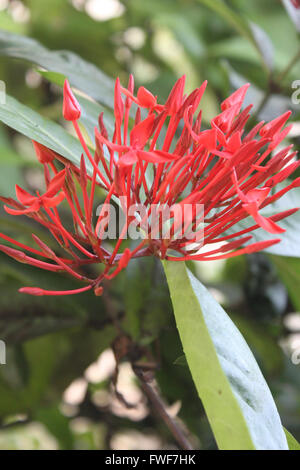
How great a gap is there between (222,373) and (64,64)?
0.33 metres

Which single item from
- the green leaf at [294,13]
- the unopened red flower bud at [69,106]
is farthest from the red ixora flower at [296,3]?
the unopened red flower bud at [69,106]

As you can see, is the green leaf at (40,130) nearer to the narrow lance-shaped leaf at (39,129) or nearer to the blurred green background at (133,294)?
the narrow lance-shaped leaf at (39,129)

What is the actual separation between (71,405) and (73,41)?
1.83 ft

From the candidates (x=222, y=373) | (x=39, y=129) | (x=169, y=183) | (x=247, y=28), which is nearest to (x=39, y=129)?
(x=39, y=129)

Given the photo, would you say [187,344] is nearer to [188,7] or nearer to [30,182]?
[30,182]

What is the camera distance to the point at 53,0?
0.88 meters

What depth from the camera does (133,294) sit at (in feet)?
1.65

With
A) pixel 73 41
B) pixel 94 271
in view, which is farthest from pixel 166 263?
pixel 73 41

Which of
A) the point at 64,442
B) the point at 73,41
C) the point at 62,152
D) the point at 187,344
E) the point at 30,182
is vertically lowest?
the point at 64,442

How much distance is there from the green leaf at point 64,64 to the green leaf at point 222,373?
0.74 feet

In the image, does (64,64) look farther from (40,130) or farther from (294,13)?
(294,13)

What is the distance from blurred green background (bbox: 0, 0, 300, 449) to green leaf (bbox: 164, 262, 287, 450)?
0.28 ft

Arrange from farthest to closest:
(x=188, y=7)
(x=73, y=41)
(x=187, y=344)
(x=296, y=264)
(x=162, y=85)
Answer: (x=188, y=7) → (x=73, y=41) → (x=162, y=85) → (x=296, y=264) → (x=187, y=344)

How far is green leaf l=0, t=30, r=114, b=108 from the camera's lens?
0.48 metres
